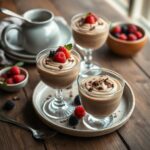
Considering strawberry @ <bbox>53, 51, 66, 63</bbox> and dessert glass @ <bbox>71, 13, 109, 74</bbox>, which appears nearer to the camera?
strawberry @ <bbox>53, 51, 66, 63</bbox>

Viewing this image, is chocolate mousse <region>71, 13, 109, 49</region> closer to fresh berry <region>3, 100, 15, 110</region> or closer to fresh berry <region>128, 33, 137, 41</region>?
fresh berry <region>128, 33, 137, 41</region>

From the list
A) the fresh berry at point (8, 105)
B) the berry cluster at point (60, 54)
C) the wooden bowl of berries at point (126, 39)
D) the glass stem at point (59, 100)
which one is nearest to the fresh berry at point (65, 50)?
the berry cluster at point (60, 54)

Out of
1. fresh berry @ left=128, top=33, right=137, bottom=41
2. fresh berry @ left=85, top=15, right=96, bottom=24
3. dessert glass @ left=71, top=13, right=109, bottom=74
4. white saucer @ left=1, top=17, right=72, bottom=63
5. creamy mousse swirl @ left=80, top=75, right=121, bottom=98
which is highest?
fresh berry @ left=85, top=15, right=96, bottom=24

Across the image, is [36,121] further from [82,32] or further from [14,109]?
[82,32]

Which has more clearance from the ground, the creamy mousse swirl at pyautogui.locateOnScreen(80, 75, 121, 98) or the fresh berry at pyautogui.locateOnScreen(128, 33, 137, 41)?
the creamy mousse swirl at pyautogui.locateOnScreen(80, 75, 121, 98)

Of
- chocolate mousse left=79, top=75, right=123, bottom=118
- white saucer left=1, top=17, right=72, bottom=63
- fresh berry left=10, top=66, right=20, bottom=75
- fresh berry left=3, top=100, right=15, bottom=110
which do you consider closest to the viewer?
chocolate mousse left=79, top=75, right=123, bottom=118

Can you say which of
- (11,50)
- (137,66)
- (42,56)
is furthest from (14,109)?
(137,66)

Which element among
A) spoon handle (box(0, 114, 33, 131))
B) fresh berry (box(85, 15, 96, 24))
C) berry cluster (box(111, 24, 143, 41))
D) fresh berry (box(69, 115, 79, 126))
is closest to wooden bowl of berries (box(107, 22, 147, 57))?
berry cluster (box(111, 24, 143, 41))

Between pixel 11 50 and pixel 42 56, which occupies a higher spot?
pixel 42 56
